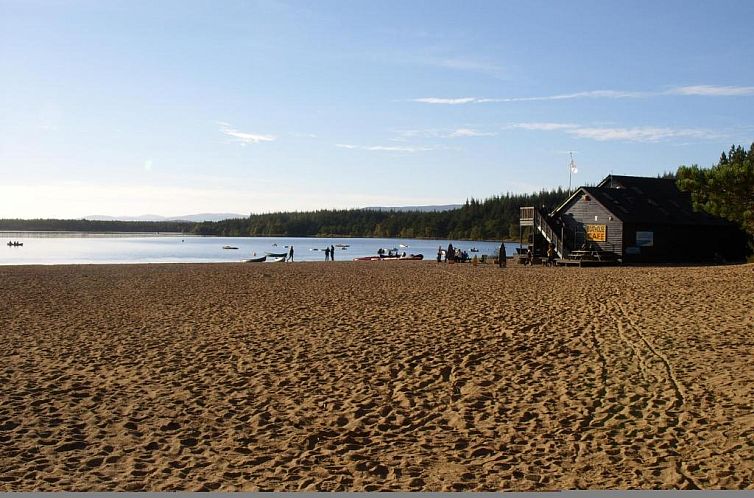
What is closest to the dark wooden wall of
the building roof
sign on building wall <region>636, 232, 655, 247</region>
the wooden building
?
the wooden building

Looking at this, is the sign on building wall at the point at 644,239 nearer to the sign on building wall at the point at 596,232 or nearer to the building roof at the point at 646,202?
the building roof at the point at 646,202

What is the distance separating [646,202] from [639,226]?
2.92 m

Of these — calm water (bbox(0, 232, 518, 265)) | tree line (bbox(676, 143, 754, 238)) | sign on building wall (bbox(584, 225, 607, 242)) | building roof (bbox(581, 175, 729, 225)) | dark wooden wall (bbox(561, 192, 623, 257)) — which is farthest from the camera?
calm water (bbox(0, 232, 518, 265))

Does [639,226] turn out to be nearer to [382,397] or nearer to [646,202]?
[646,202]

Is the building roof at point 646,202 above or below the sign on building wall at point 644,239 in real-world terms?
above

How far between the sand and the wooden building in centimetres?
2007

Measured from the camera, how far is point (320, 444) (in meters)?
7.66

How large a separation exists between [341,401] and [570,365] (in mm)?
4171

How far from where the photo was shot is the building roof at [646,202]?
130 ft

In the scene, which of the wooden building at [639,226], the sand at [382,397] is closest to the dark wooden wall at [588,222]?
the wooden building at [639,226]

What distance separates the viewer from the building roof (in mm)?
39688

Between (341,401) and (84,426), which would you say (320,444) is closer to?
(341,401)

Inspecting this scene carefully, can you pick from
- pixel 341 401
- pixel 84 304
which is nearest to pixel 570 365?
pixel 341 401

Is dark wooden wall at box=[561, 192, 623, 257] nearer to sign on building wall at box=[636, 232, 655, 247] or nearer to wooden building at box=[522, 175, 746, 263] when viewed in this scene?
wooden building at box=[522, 175, 746, 263]
